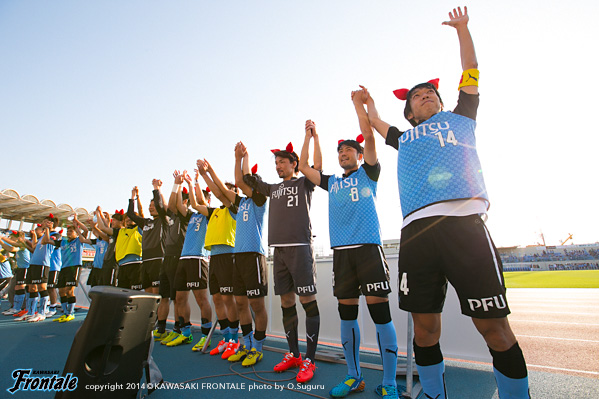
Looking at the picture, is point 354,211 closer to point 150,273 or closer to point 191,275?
point 191,275

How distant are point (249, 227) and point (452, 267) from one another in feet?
8.38

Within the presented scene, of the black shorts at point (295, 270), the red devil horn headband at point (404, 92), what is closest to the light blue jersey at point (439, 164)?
the red devil horn headband at point (404, 92)

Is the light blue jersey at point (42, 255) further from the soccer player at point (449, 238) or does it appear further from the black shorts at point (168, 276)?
the soccer player at point (449, 238)

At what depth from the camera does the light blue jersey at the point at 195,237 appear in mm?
4398

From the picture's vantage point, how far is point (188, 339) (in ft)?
14.4

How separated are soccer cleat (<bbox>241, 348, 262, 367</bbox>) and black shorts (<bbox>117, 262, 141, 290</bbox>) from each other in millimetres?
3272

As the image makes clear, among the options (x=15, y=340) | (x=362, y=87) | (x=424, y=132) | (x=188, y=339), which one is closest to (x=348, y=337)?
(x=424, y=132)

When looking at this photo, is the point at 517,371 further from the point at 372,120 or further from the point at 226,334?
the point at 226,334

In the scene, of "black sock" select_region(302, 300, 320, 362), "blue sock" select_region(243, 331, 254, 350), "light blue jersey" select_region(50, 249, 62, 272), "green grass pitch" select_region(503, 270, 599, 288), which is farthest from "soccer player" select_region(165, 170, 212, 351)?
"green grass pitch" select_region(503, 270, 599, 288)

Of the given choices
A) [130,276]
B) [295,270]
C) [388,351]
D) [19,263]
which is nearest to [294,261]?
[295,270]

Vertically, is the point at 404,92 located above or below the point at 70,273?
above

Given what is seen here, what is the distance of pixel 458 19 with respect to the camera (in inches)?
76.3

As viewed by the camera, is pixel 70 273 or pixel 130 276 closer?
pixel 130 276

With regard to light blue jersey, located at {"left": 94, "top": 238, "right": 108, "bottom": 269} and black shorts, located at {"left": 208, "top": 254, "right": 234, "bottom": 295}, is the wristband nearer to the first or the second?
black shorts, located at {"left": 208, "top": 254, "right": 234, "bottom": 295}
